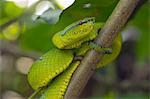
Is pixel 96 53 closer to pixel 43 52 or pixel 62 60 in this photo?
pixel 62 60

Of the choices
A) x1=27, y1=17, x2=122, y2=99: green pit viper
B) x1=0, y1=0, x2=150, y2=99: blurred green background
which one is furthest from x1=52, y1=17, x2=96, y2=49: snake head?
x1=0, y1=0, x2=150, y2=99: blurred green background

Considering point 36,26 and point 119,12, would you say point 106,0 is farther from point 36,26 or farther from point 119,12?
point 36,26

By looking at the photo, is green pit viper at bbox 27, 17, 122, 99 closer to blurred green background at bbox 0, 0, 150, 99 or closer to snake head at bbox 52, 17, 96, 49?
snake head at bbox 52, 17, 96, 49

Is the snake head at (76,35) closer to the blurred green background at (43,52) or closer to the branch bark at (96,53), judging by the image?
the branch bark at (96,53)

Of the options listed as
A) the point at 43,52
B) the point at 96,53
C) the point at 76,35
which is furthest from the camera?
the point at 43,52

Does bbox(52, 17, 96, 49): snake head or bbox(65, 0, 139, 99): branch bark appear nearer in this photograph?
bbox(65, 0, 139, 99): branch bark

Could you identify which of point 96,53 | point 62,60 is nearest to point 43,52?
point 62,60
